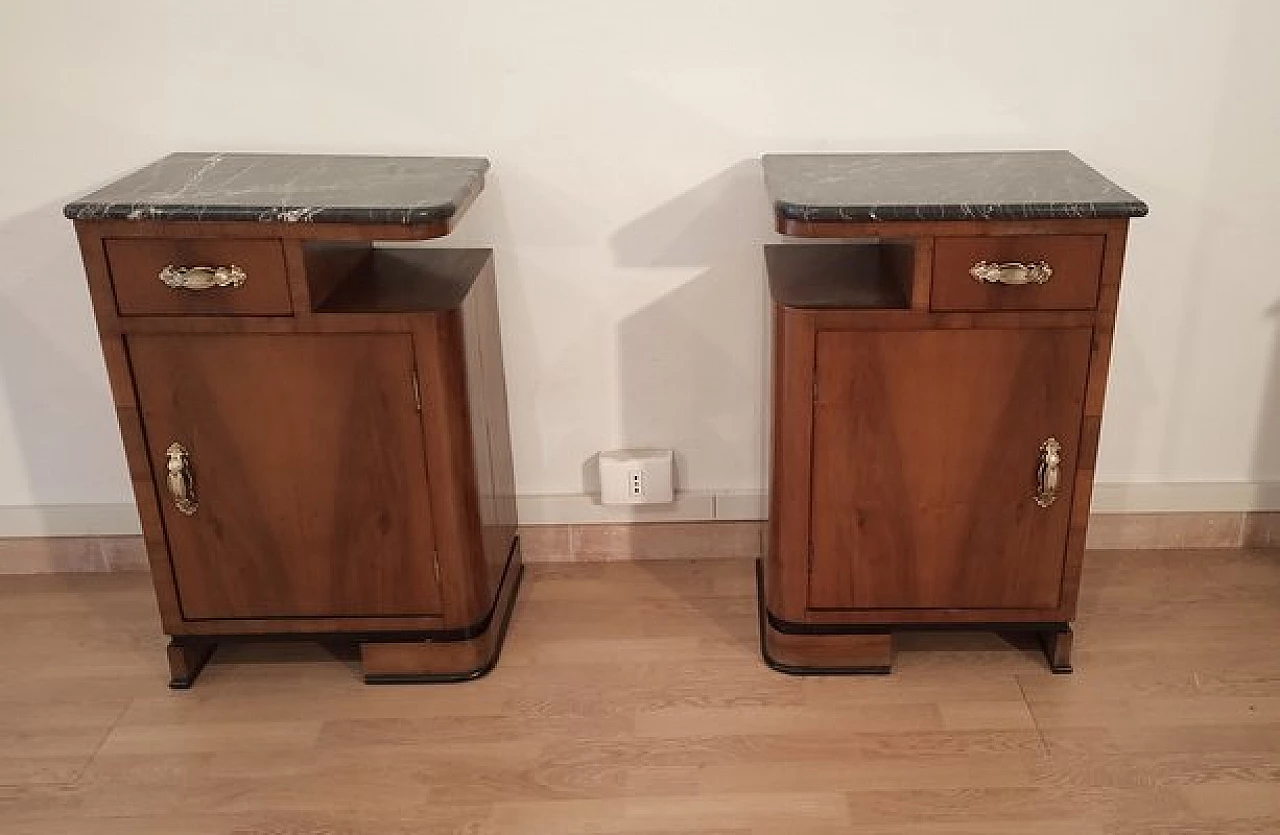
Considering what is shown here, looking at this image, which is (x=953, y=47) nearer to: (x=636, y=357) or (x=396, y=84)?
(x=636, y=357)

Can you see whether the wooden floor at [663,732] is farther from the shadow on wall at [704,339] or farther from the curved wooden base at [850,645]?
the shadow on wall at [704,339]

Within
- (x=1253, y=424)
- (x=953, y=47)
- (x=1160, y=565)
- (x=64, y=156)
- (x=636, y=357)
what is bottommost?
(x=1160, y=565)

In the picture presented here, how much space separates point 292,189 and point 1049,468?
1.26 metres

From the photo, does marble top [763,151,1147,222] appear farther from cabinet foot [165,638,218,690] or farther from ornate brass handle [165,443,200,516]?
cabinet foot [165,638,218,690]

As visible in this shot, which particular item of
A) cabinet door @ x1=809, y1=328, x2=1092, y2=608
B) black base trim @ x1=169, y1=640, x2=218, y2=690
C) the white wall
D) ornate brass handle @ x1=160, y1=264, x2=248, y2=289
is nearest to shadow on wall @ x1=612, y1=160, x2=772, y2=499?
the white wall

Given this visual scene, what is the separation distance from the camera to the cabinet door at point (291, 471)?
1.74 meters

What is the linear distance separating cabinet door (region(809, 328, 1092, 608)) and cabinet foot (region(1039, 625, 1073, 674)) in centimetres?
7

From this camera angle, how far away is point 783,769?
1.73m

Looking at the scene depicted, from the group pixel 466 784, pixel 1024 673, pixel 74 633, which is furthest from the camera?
pixel 74 633

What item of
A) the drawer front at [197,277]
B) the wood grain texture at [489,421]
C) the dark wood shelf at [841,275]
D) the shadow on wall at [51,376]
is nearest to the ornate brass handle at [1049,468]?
the dark wood shelf at [841,275]

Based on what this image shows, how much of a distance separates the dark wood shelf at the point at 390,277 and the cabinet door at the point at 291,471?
0.06 meters

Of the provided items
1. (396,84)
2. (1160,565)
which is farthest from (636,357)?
(1160,565)

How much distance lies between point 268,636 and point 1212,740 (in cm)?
156

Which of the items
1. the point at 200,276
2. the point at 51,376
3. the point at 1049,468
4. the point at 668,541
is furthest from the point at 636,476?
the point at 51,376
